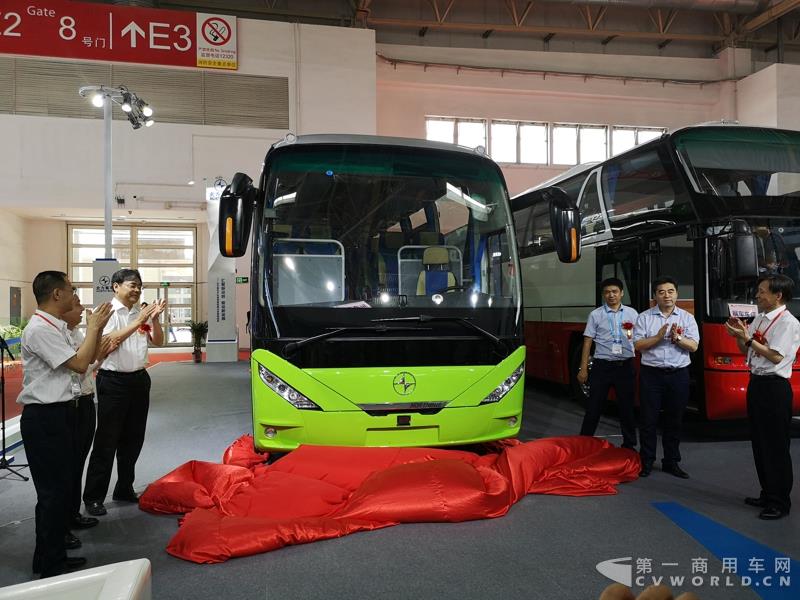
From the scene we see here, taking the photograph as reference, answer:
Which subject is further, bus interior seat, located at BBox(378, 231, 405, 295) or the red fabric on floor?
bus interior seat, located at BBox(378, 231, 405, 295)

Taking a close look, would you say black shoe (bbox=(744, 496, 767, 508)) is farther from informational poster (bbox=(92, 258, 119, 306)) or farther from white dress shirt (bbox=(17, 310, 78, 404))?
informational poster (bbox=(92, 258, 119, 306))

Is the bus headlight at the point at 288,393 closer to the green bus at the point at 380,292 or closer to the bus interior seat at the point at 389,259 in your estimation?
the green bus at the point at 380,292

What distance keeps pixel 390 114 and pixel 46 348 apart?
696 inches

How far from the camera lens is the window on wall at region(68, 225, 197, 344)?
2034cm

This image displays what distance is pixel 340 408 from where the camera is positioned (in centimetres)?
450

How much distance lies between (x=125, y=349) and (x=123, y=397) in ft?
1.19

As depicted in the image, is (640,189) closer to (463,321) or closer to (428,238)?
(428,238)

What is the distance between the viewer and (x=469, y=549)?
350cm

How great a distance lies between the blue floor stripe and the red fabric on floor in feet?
2.02

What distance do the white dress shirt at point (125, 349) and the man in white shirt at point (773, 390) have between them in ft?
14.5

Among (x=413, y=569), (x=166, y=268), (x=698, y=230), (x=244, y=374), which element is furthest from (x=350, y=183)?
(x=166, y=268)

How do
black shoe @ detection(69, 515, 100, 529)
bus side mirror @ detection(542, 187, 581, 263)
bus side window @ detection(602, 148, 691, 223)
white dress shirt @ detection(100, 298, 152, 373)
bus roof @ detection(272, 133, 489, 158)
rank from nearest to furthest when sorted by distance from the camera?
black shoe @ detection(69, 515, 100, 529) < white dress shirt @ detection(100, 298, 152, 373) < bus roof @ detection(272, 133, 489, 158) < bus side mirror @ detection(542, 187, 581, 263) < bus side window @ detection(602, 148, 691, 223)

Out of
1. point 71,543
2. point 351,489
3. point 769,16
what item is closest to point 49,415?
point 71,543

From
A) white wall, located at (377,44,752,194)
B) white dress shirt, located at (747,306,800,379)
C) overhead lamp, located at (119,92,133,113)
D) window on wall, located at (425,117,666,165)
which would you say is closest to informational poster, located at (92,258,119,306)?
overhead lamp, located at (119,92,133,113)
